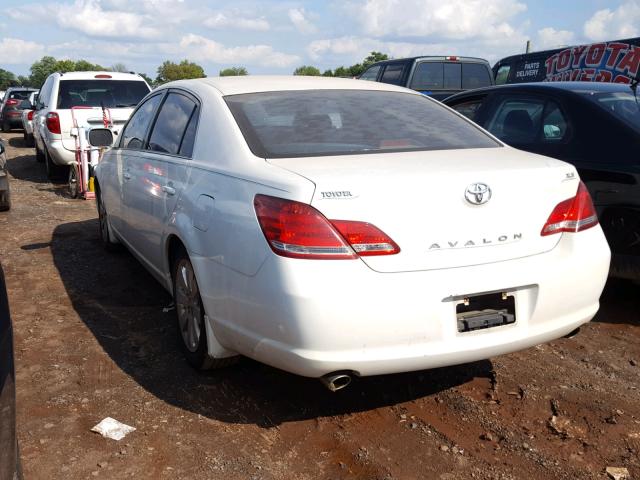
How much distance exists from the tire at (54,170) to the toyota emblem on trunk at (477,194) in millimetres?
10231

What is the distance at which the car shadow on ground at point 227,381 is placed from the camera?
3.51 meters

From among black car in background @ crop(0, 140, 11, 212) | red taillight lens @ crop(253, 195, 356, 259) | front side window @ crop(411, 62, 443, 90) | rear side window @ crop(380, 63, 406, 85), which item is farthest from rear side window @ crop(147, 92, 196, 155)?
rear side window @ crop(380, 63, 406, 85)

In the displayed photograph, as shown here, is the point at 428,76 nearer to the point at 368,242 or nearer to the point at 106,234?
the point at 106,234

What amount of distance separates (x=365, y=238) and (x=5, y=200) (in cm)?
732

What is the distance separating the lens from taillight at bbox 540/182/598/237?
3174mm

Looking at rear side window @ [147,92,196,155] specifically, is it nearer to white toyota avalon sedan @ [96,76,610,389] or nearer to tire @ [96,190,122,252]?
white toyota avalon sedan @ [96,76,610,389]

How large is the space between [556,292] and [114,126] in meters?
8.66

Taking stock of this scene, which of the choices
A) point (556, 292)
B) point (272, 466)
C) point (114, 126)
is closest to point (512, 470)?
point (556, 292)

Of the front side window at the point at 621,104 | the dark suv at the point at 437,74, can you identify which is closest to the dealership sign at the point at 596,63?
the dark suv at the point at 437,74

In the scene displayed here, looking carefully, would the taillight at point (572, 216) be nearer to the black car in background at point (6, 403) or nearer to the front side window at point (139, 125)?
the black car in background at point (6, 403)

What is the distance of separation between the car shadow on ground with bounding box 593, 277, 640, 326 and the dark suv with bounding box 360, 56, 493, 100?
25.8 feet

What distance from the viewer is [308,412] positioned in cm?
347

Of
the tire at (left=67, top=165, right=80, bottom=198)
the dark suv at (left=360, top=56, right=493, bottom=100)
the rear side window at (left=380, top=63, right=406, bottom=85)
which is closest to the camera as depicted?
the tire at (left=67, top=165, right=80, bottom=198)

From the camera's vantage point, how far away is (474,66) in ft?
45.6
